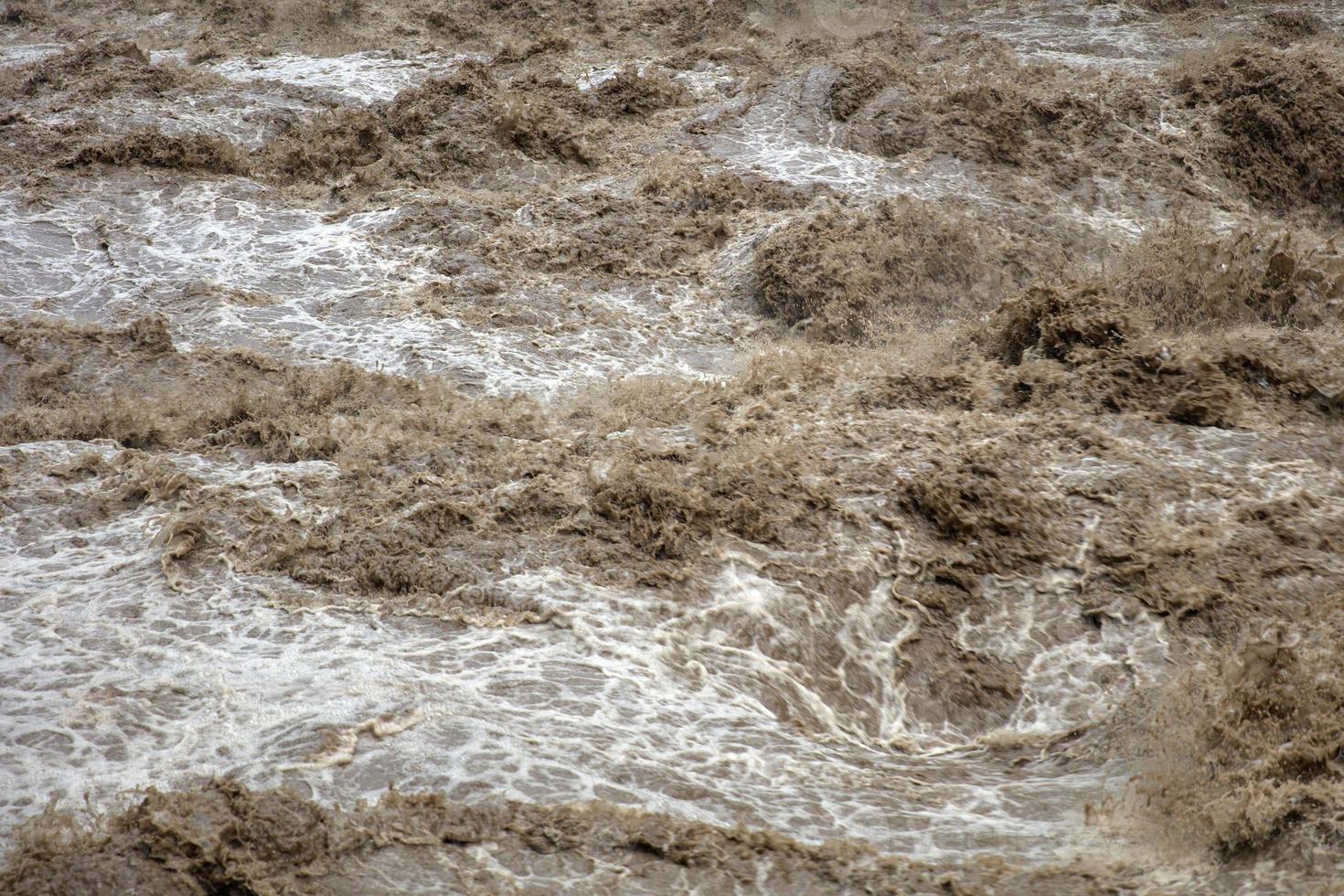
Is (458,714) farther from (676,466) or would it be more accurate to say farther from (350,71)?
(350,71)

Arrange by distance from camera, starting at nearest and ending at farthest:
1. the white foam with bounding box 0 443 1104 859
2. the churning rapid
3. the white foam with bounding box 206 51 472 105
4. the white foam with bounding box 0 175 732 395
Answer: the churning rapid → the white foam with bounding box 0 443 1104 859 → the white foam with bounding box 0 175 732 395 → the white foam with bounding box 206 51 472 105

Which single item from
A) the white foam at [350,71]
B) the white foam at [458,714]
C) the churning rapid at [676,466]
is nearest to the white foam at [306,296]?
the churning rapid at [676,466]

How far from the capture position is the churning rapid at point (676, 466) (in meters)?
3.74

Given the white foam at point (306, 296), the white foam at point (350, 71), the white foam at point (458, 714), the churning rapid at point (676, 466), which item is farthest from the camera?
the white foam at point (350, 71)

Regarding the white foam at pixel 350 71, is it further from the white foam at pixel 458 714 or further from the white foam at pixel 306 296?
Result: the white foam at pixel 458 714

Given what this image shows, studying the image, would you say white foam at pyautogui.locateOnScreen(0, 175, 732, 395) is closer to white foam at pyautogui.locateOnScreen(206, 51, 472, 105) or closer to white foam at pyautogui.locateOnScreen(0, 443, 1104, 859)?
white foam at pyautogui.locateOnScreen(206, 51, 472, 105)

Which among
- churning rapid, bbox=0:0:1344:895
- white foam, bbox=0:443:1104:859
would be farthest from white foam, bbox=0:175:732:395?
white foam, bbox=0:443:1104:859

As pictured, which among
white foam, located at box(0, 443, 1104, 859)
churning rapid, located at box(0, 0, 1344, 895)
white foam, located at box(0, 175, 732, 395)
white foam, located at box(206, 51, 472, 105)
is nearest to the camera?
churning rapid, located at box(0, 0, 1344, 895)

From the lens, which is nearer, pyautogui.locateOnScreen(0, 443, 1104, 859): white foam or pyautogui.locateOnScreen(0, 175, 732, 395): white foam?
pyautogui.locateOnScreen(0, 443, 1104, 859): white foam

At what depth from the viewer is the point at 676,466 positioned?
244 inches

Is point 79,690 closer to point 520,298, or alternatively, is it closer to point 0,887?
point 0,887

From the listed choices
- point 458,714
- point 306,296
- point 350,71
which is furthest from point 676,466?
point 350,71

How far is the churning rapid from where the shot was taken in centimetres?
374

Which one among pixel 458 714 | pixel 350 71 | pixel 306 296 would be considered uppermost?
pixel 350 71
